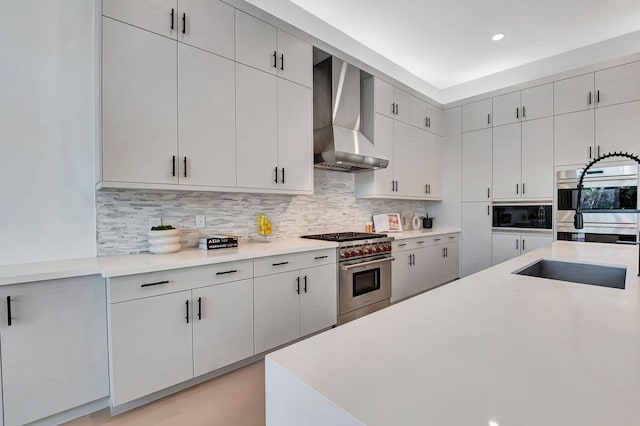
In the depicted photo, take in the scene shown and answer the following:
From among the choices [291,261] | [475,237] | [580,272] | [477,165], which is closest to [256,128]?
[291,261]

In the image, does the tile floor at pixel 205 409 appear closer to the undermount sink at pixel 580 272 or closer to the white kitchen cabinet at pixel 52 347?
the white kitchen cabinet at pixel 52 347

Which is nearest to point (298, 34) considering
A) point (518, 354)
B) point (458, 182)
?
point (518, 354)

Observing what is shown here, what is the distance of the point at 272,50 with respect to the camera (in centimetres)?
275

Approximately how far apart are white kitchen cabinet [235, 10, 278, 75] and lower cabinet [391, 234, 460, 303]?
8.04ft

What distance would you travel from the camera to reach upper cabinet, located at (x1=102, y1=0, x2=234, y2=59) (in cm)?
200

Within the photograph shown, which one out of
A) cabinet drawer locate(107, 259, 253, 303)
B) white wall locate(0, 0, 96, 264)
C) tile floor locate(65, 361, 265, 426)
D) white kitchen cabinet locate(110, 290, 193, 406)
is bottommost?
tile floor locate(65, 361, 265, 426)

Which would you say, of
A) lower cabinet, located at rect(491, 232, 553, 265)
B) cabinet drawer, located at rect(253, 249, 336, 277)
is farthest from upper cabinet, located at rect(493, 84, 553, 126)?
cabinet drawer, located at rect(253, 249, 336, 277)

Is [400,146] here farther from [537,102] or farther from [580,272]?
[580,272]

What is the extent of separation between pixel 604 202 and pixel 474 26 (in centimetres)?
257

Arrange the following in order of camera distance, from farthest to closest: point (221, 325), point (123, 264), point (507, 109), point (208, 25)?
point (507, 109)
point (208, 25)
point (221, 325)
point (123, 264)

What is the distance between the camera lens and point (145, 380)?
1.89m

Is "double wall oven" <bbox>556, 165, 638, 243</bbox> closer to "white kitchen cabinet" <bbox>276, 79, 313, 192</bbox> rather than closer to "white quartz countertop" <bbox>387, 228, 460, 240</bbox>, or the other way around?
"white quartz countertop" <bbox>387, 228, 460, 240</bbox>

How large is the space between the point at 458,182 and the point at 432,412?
488cm

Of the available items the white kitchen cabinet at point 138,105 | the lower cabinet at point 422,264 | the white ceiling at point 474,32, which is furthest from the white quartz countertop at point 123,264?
the white ceiling at point 474,32
